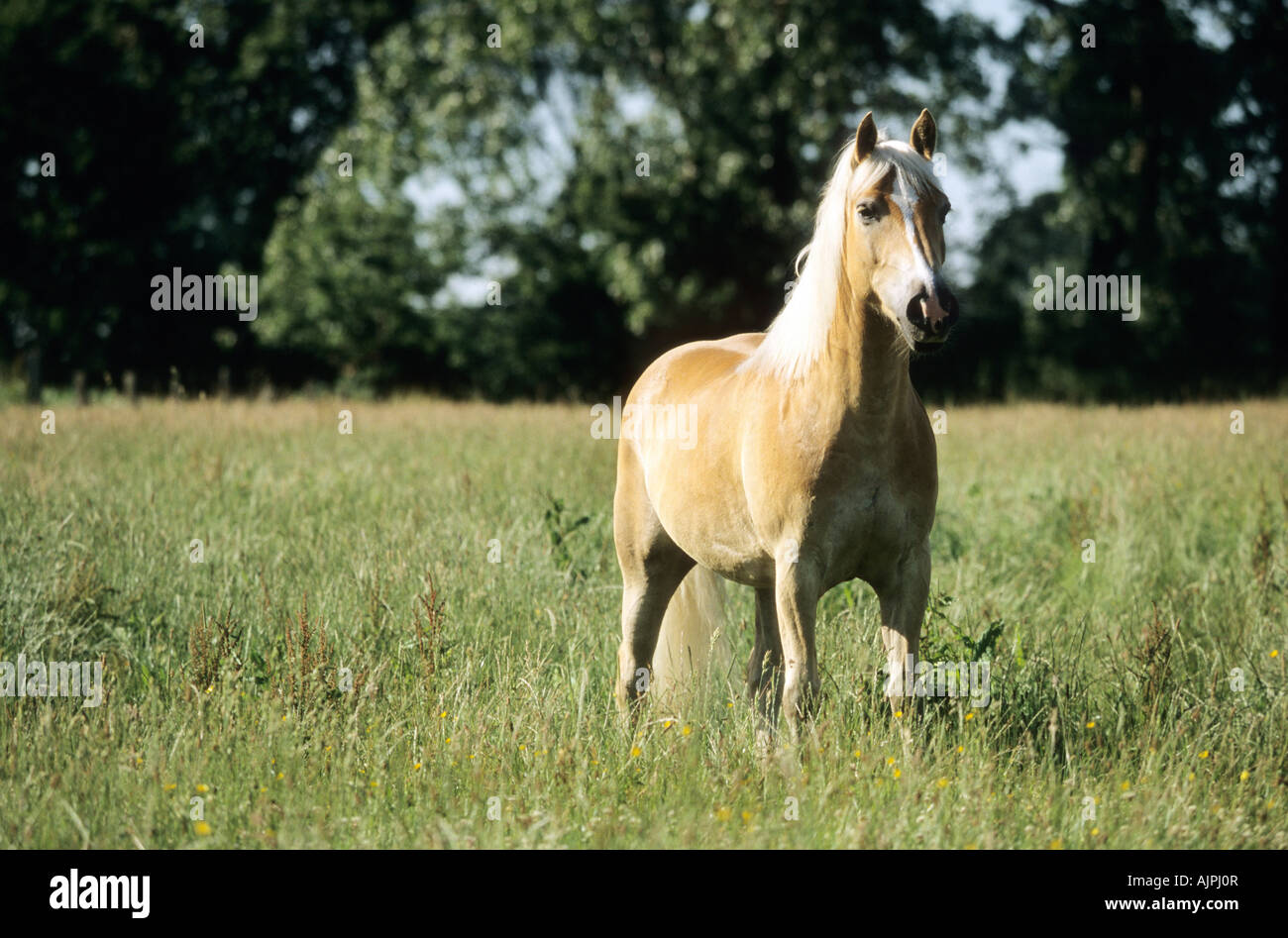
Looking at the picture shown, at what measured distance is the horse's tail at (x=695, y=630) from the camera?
181 inches

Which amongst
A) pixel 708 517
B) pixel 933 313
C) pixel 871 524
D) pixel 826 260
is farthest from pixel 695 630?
pixel 933 313

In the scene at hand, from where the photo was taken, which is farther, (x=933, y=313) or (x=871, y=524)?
(x=871, y=524)

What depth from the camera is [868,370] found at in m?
3.39

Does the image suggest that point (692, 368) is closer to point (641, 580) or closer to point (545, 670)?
point (641, 580)

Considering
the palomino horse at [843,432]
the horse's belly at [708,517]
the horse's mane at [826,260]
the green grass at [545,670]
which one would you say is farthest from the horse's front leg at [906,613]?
the horse's mane at [826,260]

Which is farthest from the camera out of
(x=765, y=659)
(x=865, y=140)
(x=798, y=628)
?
(x=765, y=659)

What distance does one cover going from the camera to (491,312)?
23156 mm

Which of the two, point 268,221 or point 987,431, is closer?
point 987,431

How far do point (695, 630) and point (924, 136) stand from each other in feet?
7.32

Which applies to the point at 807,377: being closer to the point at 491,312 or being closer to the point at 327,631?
the point at 327,631

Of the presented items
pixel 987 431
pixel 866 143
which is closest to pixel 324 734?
pixel 866 143

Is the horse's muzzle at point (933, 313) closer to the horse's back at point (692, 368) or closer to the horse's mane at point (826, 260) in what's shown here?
the horse's mane at point (826, 260)

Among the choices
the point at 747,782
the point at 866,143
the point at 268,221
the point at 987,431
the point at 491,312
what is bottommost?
the point at 747,782

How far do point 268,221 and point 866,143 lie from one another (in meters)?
25.5
